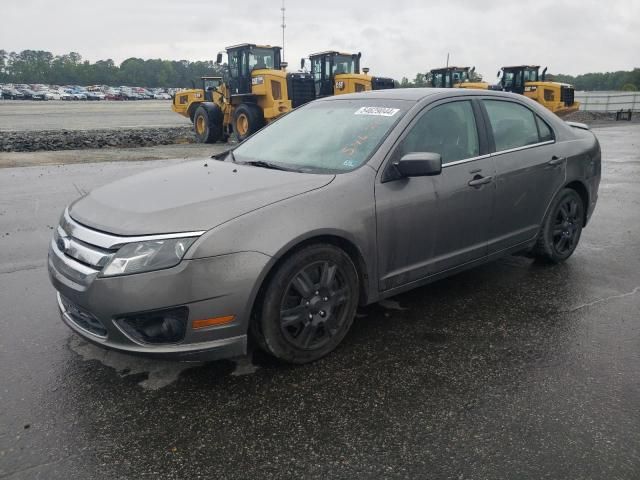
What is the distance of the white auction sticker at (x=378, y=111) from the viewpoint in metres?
3.89

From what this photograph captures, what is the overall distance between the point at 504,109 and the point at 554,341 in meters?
2.00

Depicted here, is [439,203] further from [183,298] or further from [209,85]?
[209,85]

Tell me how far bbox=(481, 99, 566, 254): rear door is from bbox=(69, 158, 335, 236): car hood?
1.66m

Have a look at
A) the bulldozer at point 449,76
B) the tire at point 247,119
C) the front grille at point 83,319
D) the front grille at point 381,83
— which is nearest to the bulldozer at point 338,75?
the front grille at point 381,83

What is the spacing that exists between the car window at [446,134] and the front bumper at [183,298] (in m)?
1.44

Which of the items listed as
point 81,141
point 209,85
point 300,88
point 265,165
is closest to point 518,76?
point 300,88

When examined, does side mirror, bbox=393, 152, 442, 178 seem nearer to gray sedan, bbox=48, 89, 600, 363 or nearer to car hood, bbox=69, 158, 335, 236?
gray sedan, bbox=48, 89, 600, 363

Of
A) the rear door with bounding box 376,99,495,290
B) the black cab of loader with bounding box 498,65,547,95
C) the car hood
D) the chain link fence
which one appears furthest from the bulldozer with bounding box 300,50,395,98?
the chain link fence

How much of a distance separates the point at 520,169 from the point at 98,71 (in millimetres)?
150392

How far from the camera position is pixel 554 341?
11.9 ft

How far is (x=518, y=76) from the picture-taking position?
1045 inches

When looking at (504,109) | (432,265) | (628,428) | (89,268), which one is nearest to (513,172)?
(504,109)

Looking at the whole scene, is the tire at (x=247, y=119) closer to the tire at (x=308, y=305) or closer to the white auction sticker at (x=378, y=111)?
the white auction sticker at (x=378, y=111)

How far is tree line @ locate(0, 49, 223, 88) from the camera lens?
13000 cm
